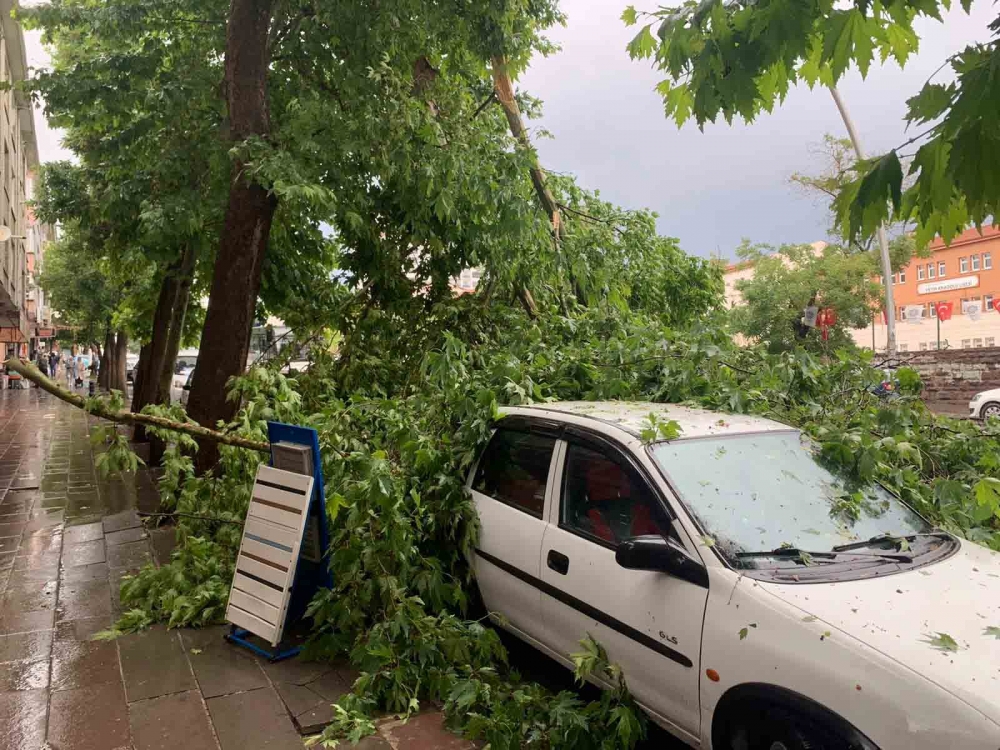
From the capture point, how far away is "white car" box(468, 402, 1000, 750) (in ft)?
8.32

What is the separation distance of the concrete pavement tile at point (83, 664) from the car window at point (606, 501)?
263 cm

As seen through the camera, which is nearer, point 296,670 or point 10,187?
point 296,670

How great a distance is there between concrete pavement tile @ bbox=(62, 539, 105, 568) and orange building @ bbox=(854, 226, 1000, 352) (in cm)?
4211

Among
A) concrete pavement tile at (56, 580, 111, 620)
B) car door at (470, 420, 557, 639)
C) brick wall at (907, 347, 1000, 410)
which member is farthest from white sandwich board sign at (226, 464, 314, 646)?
brick wall at (907, 347, 1000, 410)

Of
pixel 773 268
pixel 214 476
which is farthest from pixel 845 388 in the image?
pixel 773 268

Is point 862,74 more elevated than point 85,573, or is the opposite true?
point 862,74

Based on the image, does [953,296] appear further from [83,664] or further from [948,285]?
[83,664]

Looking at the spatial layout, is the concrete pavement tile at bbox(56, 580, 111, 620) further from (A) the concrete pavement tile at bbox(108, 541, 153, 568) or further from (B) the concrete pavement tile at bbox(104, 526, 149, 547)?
(B) the concrete pavement tile at bbox(104, 526, 149, 547)

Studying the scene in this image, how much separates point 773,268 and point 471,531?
104ft

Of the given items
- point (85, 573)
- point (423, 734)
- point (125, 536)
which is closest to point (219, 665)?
point (423, 734)

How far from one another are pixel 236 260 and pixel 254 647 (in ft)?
14.7

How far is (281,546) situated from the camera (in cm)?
454

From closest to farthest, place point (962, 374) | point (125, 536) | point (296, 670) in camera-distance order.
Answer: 1. point (296, 670)
2. point (125, 536)
3. point (962, 374)

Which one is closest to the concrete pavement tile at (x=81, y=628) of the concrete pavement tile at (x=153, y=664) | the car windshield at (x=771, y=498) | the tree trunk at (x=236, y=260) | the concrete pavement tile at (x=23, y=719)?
the concrete pavement tile at (x=153, y=664)
